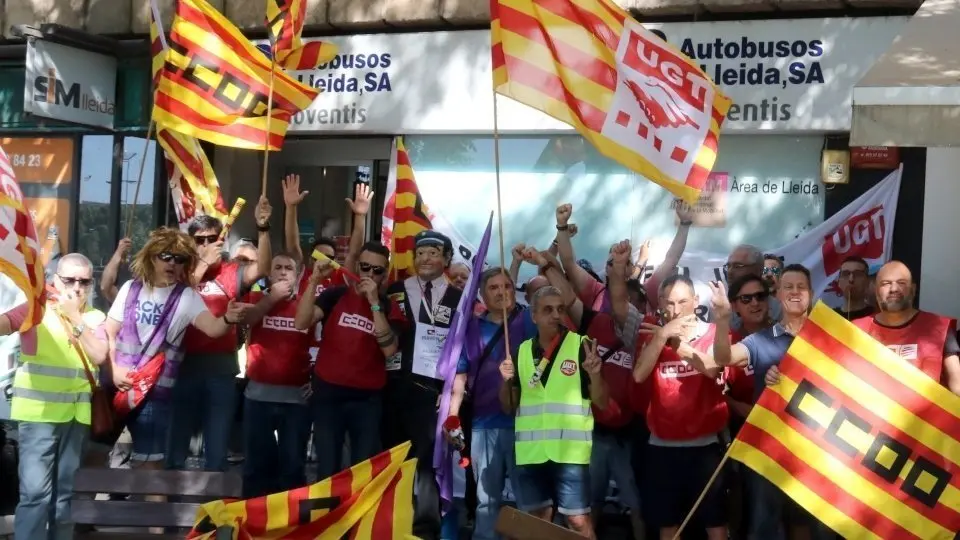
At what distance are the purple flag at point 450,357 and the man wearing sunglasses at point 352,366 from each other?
0.44m

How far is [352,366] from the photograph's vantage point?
802cm

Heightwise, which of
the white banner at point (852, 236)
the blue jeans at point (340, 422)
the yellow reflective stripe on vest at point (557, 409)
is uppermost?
the white banner at point (852, 236)

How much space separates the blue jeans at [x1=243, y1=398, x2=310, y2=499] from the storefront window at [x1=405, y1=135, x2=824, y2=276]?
2.77 m

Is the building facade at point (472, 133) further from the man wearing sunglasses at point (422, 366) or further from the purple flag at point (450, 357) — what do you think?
the purple flag at point (450, 357)

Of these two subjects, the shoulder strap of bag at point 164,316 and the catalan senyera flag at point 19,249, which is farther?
the shoulder strap of bag at point 164,316

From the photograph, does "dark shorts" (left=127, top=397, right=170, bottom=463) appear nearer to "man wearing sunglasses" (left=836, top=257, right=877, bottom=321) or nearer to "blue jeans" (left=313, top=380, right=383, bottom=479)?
"blue jeans" (left=313, top=380, right=383, bottom=479)

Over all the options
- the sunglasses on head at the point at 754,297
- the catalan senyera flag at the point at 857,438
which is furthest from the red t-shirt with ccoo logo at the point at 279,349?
the catalan senyera flag at the point at 857,438

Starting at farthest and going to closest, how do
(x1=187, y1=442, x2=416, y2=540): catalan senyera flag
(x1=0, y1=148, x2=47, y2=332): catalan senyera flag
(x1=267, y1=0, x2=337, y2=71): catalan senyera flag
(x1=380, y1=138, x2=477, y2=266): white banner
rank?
(x1=380, y1=138, x2=477, y2=266): white banner → (x1=267, y1=0, x2=337, y2=71): catalan senyera flag → (x1=0, y1=148, x2=47, y2=332): catalan senyera flag → (x1=187, y1=442, x2=416, y2=540): catalan senyera flag

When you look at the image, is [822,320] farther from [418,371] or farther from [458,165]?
[458,165]

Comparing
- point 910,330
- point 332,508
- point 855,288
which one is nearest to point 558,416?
point 332,508

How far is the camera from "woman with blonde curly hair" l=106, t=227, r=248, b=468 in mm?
7992

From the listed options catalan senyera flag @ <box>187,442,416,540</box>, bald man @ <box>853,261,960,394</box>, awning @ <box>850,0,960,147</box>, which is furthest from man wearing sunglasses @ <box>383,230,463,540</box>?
awning @ <box>850,0,960,147</box>

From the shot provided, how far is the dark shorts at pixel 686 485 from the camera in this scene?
7.05 meters

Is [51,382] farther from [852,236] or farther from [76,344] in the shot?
[852,236]
